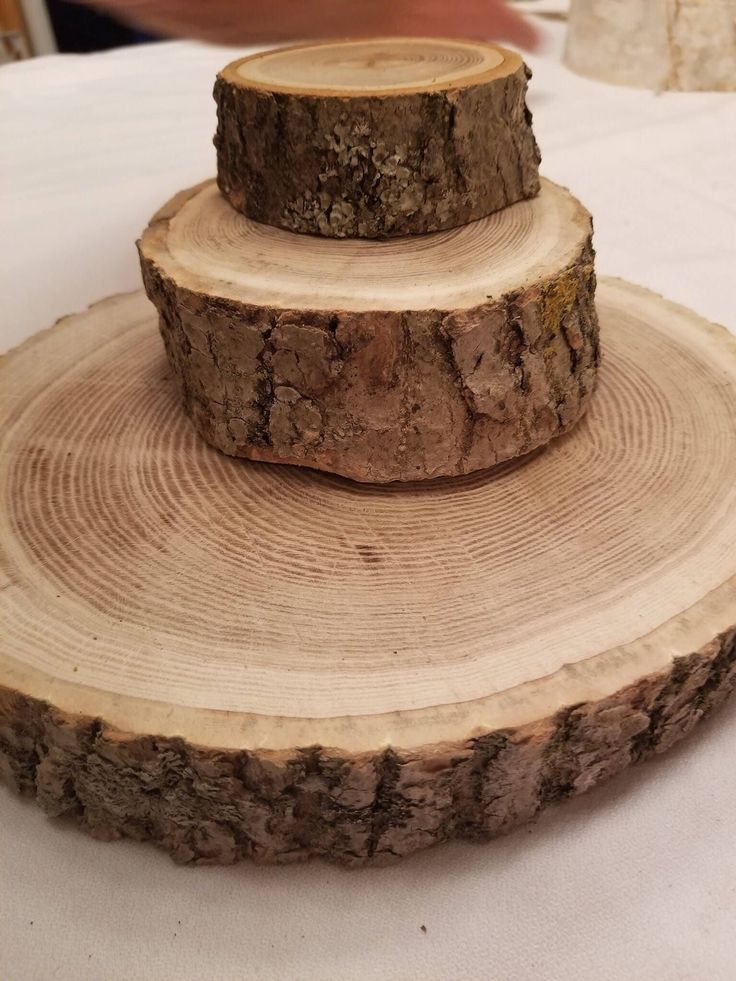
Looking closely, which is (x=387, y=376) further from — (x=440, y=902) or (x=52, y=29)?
(x=52, y=29)

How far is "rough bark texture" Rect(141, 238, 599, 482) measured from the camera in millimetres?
1007

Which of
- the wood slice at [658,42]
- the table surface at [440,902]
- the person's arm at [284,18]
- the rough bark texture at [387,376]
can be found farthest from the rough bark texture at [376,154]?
the wood slice at [658,42]

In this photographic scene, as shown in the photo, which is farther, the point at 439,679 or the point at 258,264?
the point at 258,264

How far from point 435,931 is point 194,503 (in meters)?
0.57

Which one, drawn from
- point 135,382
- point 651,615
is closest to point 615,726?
point 651,615

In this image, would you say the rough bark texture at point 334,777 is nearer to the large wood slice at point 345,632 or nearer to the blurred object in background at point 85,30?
the large wood slice at point 345,632

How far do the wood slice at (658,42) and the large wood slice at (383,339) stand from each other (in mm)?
1475

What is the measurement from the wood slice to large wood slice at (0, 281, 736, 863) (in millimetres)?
1512

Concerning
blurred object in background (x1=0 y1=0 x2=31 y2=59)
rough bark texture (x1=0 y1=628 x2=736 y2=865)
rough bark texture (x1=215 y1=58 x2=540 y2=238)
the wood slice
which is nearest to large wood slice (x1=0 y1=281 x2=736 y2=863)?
rough bark texture (x1=0 y1=628 x2=736 y2=865)

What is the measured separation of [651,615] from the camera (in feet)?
3.13

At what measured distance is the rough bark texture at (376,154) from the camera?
1.03m

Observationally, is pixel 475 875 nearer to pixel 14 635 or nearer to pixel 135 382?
pixel 14 635

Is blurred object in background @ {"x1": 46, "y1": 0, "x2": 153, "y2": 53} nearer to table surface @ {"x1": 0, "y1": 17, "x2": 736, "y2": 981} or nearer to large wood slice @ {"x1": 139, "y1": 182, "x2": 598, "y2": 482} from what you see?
large wood slice @ {"x1": 139, "y1": 182, "x2": 598, "y2": 482}

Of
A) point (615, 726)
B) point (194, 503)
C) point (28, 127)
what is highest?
point (28, 127)
